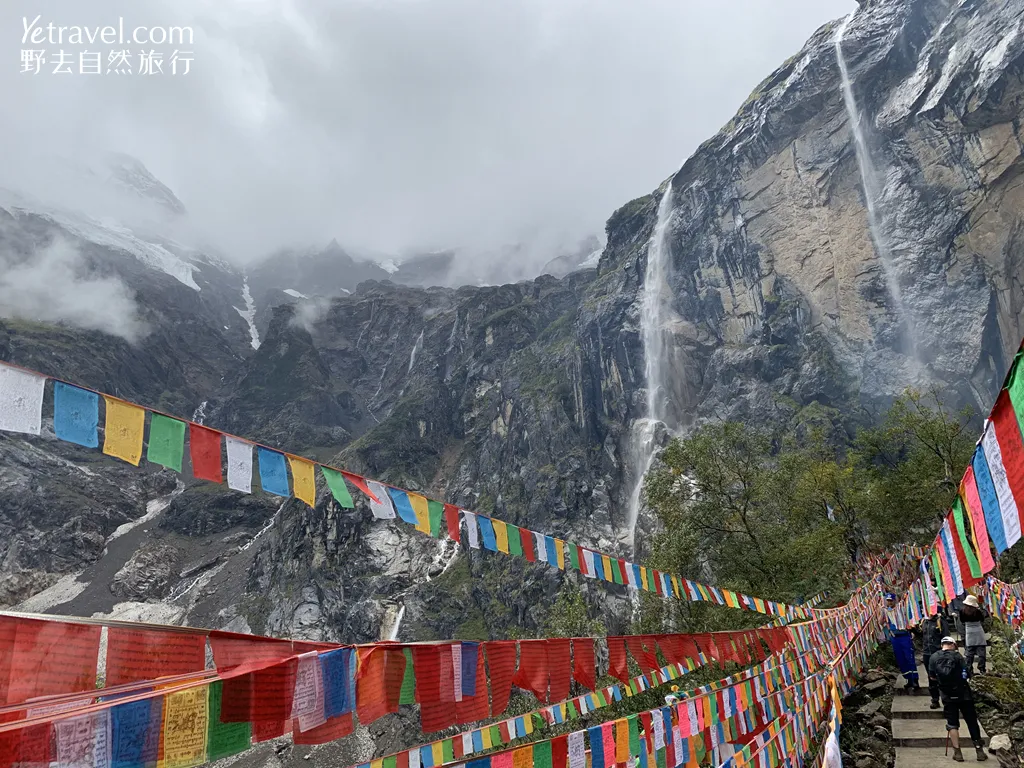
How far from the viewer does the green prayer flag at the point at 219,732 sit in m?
3.76

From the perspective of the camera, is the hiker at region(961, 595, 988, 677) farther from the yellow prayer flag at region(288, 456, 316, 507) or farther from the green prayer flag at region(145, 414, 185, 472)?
the green prayer flag at region(145, 414, 185, 472)

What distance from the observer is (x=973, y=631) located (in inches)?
412

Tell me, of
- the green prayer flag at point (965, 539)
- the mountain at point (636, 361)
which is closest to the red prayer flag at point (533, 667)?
the green prayer flag at point (965, 539)

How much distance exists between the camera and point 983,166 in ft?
150

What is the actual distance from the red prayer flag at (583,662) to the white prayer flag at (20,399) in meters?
6.65

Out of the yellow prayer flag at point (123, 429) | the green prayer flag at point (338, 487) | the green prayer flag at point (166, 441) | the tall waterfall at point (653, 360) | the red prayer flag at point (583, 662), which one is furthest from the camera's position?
the tall waterfall at point (653, 360)

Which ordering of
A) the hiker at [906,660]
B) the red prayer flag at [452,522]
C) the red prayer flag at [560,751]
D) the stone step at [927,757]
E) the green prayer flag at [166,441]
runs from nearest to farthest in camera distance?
the green prayer flag at [166,441] → the red prayer flag at [560,751] → the red prayer flag at [452,522] → the stone step at [927,757] → the hiker at [906,660]

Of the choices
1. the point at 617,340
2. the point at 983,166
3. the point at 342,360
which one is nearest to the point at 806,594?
the point at 983,166

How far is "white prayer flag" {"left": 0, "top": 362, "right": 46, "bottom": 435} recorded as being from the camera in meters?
4.31

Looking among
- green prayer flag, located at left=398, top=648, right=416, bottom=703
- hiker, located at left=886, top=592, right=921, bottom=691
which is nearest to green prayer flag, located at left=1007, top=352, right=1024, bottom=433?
green prayer flag, located at left=398, top=648, right=416, bottom=703

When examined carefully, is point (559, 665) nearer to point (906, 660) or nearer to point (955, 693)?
point (955, 693)

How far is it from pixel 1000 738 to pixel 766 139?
228ft

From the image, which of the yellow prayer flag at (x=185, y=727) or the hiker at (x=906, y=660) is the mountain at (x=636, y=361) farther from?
Result: the yellow prayer flag at (x=185, y=727)

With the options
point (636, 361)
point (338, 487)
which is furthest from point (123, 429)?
point (636, 361)
